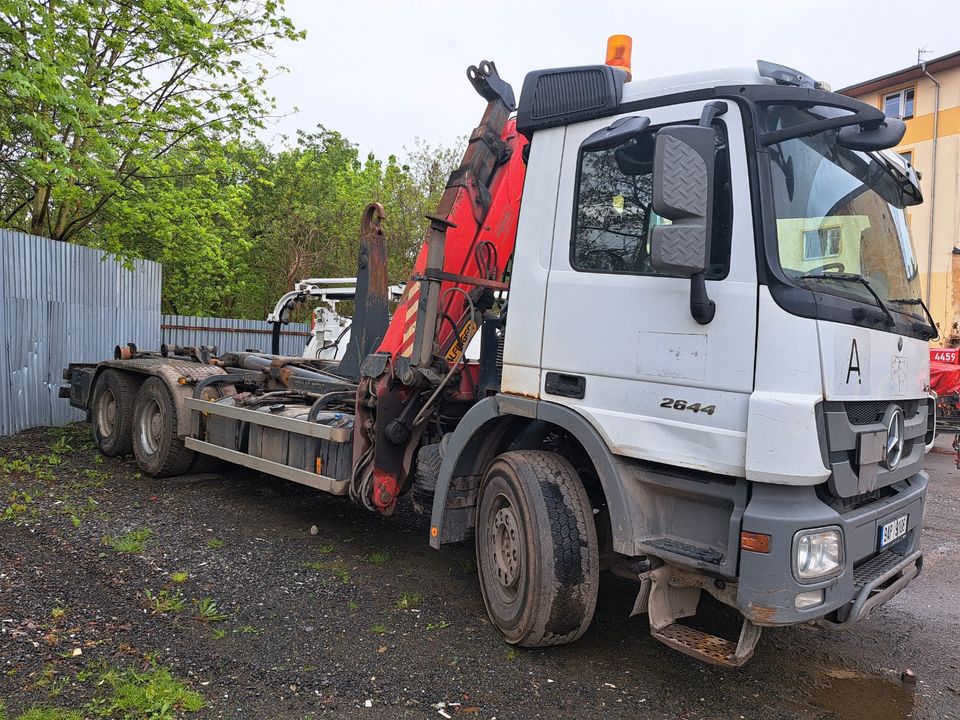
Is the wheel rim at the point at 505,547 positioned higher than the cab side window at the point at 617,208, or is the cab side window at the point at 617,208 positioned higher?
the cab side window at the point at 617,208

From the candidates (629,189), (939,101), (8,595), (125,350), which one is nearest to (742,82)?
(629,189)

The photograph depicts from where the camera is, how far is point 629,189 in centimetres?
354

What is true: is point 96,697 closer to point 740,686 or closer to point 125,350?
point 740,686

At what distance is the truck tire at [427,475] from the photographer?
4469 millimetres

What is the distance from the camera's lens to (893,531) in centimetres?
348

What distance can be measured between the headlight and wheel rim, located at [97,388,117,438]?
7.45 metres

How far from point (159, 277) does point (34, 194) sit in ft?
8.61

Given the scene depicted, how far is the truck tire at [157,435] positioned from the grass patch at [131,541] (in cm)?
160

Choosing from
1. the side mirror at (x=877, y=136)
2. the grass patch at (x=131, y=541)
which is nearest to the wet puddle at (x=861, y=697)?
the side mirror at (x=877, y=136)

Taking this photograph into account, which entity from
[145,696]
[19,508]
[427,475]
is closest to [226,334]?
[19,508]

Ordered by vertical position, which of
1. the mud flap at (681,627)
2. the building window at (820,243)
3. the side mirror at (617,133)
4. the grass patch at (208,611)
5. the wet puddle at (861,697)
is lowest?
the wet puddle at (861,697)

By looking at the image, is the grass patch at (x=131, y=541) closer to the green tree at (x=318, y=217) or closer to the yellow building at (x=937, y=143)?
the green tree at (x=318, y=217)

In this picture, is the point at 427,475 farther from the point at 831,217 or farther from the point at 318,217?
the point at 318,217

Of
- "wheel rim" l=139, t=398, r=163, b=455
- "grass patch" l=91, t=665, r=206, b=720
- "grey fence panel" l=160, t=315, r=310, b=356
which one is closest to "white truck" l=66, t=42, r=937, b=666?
"grass patch" l=91, t=665, r=206, b=720
